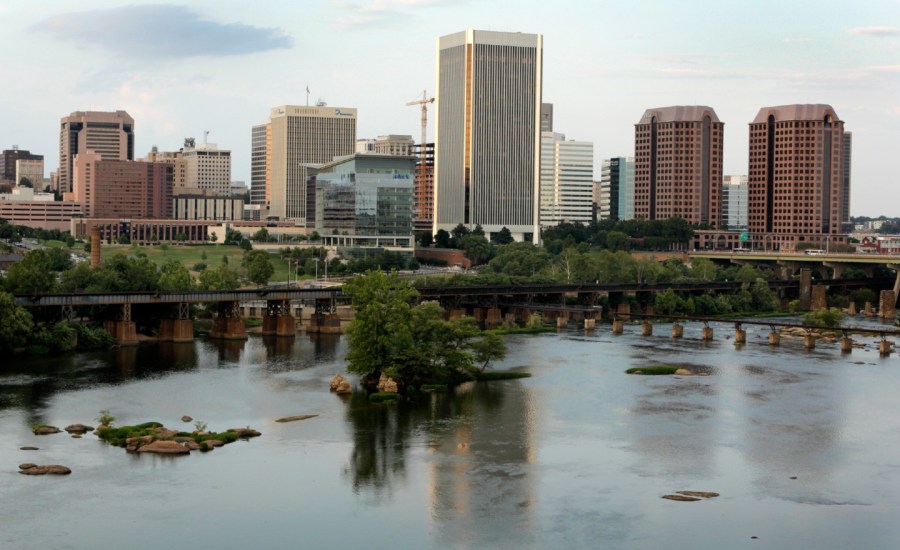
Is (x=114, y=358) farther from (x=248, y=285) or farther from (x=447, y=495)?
(x=248, y=285)

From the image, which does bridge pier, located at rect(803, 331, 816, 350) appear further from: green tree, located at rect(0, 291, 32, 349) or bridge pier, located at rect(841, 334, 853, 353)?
green tree, located at rect(0, 291, 32, 349)

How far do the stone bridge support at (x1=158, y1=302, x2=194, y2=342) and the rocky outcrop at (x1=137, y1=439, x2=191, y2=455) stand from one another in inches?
1587

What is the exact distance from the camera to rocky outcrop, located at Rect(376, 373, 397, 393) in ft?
238

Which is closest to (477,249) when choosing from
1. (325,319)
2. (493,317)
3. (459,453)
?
(493,317)

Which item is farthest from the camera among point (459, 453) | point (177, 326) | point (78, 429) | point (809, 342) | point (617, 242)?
Result: point (617, 242)

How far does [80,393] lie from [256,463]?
1936 cm

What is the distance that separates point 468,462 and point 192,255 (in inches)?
5276

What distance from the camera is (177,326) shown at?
9719 centimetres

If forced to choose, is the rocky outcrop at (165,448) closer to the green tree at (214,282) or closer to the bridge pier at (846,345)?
the bridge pier at (846,345)

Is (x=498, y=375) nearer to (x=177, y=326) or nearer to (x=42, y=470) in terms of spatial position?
(x=177, y=326)

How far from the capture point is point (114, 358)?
85.6 meters

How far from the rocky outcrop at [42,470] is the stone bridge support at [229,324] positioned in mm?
46937

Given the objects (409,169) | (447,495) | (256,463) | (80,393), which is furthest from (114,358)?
(409,169)

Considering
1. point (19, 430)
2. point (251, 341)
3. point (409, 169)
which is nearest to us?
point (19, 430)
